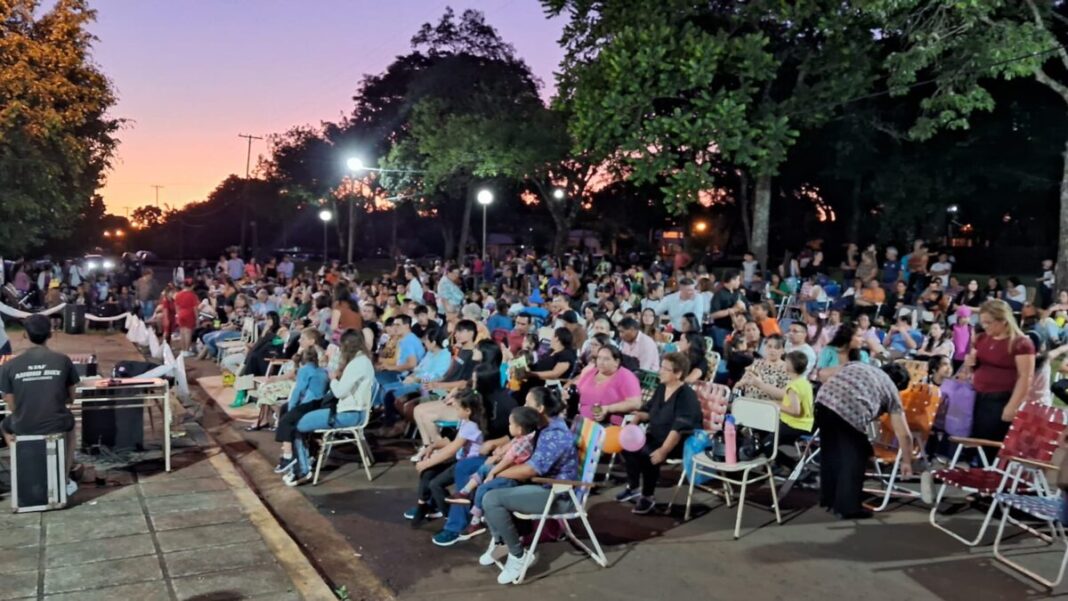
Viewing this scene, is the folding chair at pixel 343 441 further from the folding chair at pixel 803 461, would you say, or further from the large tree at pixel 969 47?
the large tree at pixel 969 47

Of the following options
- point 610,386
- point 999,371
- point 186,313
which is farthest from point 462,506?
point 186,313

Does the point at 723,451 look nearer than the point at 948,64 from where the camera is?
Yes

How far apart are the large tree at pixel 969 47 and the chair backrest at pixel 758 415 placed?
10.6m

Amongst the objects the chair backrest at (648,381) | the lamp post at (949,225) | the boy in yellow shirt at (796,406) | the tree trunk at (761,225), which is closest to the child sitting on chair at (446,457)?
the chair backrest at (648,381)

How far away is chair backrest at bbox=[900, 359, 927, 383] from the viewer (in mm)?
7945

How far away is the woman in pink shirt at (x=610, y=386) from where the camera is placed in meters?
6.50

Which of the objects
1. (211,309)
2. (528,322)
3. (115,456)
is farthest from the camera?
(211,309)

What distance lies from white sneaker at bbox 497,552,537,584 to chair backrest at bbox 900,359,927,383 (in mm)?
4635

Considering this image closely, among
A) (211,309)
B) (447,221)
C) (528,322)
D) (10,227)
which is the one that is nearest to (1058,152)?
(528,322)

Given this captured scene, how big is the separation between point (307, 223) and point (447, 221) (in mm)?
22159

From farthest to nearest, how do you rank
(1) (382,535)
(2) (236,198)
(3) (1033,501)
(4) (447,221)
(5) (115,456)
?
(2) (236,198), (4) (447,221), (5) (115,456), (1) (382,535), (3) (1033,501)

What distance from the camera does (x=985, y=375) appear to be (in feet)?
20.5

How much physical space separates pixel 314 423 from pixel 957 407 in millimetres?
5230

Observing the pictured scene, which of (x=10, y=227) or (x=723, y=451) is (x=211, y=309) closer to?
(x=10, y=227)
